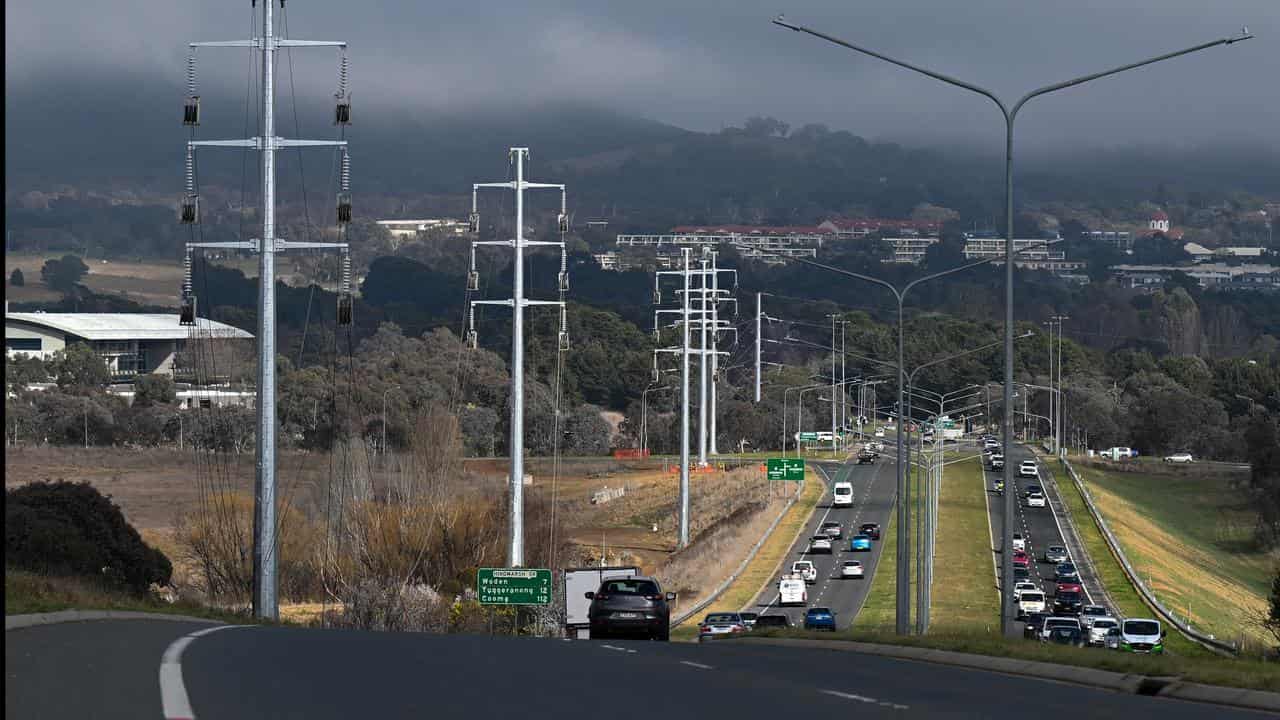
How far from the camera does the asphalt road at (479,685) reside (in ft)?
41.6

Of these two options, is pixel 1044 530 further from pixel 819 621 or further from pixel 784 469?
pixel 819 621

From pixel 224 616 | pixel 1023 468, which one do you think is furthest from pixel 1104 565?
pixel 224 616

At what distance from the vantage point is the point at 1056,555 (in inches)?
3681

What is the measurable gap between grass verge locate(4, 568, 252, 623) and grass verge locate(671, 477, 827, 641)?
25.6m

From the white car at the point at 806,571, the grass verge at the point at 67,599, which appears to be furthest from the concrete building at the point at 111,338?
the grass verge at the point at 67,599

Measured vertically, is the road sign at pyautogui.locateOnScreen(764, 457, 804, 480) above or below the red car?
above

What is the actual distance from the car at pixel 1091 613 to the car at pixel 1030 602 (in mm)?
2330

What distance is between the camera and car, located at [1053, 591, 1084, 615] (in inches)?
2835

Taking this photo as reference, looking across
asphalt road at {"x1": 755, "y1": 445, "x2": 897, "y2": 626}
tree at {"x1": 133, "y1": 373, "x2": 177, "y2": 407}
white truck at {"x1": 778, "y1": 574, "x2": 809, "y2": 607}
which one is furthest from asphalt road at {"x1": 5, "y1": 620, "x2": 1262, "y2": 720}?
tree at {"x1": 133, "y1": 373, "x2": 177, "y2": 407}

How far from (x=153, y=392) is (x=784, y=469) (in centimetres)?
6276

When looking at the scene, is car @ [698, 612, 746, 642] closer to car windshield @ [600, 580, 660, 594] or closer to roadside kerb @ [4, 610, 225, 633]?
car windshield @ [600, 580, 660, 594]

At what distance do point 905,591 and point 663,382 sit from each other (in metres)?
145

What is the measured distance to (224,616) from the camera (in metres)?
34.2

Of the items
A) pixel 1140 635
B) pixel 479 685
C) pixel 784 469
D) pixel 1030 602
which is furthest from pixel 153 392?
pixel 479 685
